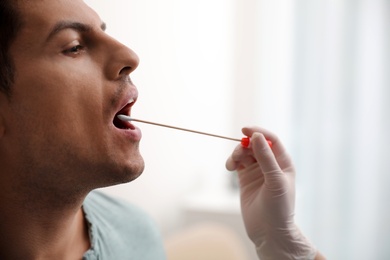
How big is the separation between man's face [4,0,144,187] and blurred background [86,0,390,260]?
120cm

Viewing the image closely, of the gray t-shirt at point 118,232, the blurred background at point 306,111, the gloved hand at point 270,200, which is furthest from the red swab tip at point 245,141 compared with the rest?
the blurred background at point 306,111

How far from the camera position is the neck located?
938 millimetres

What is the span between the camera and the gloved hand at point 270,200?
109 centimetres

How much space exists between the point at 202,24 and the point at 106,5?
3.69 feet

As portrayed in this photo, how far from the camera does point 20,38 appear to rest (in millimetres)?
861

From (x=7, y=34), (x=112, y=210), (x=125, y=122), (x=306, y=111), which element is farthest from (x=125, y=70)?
(x=306, y=111)

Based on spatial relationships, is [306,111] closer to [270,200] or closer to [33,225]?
[270,200]

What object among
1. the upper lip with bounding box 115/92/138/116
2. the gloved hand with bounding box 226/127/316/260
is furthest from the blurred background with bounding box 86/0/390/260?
the upper lip with bounding box 115/92/138/116

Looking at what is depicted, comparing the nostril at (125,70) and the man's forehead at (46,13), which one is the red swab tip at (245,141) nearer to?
the nostril at (125,70)

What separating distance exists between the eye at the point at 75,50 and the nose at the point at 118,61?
0.20 ft

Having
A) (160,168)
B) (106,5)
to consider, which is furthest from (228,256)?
(106,5)

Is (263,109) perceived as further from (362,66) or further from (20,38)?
(20,38)

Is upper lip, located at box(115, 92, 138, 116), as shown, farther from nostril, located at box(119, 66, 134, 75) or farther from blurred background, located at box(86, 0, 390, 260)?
blurred background, located at box(86, 0, 390, 260)

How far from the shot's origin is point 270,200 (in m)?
1.12
